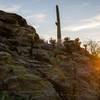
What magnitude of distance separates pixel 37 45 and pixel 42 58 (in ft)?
8.05

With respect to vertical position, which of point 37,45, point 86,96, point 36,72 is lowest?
point 86,96

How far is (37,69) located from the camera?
740 inches

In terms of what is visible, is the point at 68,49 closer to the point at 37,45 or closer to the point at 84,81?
the point at 37,45

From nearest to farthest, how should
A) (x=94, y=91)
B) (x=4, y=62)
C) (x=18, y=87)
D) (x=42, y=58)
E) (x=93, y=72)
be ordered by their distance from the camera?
(x=18, y=87)
(x=4, y=62)
(x=94, y=91)
(x=42, y=58)
(x=93, y=72)

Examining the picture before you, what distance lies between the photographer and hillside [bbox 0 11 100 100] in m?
15.5

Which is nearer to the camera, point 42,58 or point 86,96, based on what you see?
point 86,96

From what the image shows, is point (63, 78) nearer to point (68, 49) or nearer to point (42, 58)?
point (42, 58)

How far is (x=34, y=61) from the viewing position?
66.1 ft

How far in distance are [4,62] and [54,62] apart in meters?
5.38

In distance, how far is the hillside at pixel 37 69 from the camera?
50.8ft

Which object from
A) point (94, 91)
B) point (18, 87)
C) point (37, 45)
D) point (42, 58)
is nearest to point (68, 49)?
point (37, 45)

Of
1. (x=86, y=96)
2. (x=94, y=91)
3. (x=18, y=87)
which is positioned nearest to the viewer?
(x=18, y=87)

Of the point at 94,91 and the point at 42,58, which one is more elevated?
the point at 42,58

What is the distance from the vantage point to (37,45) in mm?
23844
